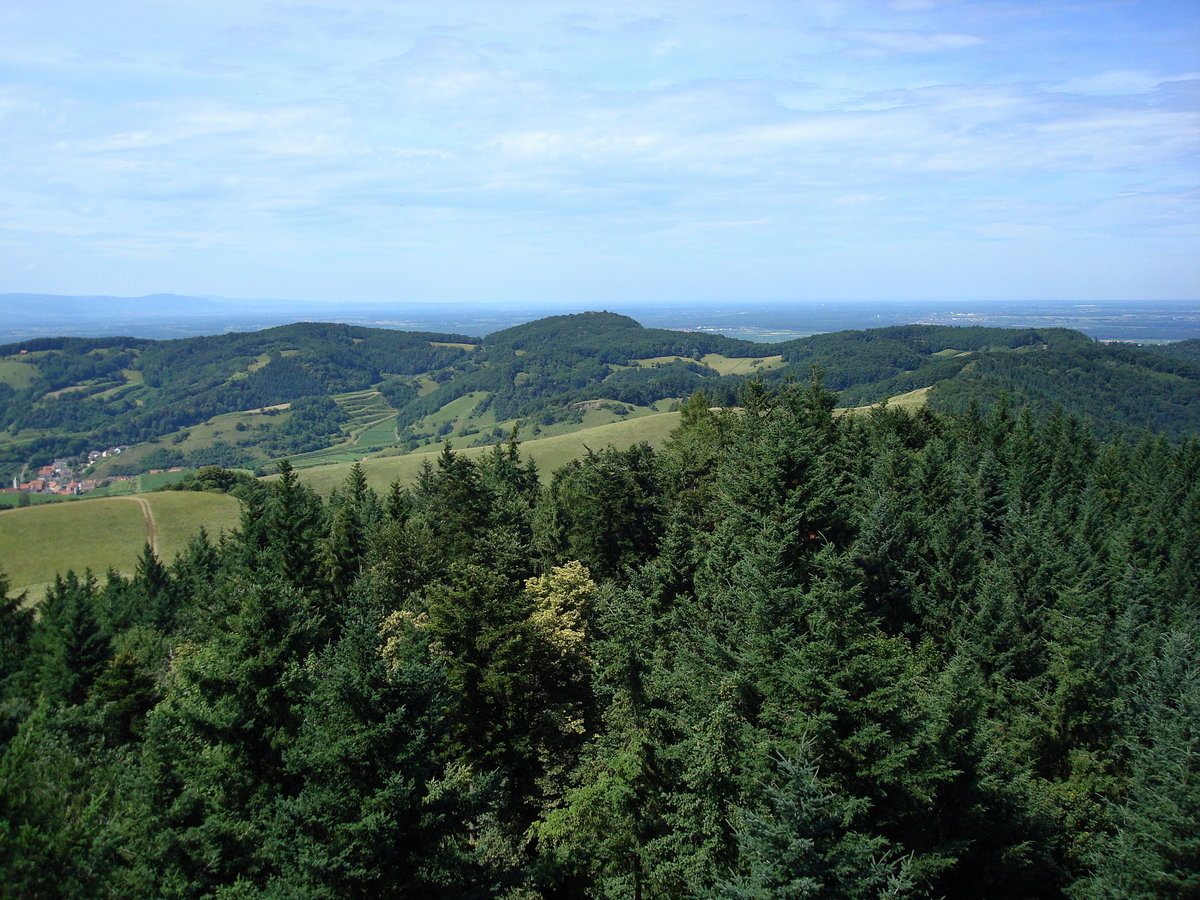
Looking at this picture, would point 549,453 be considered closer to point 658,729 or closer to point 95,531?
point 95,531

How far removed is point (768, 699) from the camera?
1858 centimetres

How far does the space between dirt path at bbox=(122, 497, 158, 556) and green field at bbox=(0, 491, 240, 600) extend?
39 centimetres

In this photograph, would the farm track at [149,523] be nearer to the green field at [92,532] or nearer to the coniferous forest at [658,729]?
the green field at [92,532]

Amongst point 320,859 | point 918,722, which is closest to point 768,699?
point 918,722

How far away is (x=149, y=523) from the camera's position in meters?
95.3

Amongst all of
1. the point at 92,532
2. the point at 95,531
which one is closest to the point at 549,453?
the point at 95,531

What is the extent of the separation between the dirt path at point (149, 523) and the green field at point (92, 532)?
0.39 m

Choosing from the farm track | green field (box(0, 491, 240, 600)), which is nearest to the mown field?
green field (box(0, 491, 240, 600))

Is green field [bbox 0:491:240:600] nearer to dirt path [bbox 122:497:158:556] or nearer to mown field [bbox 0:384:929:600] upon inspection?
mown field [bbox 0:384:929:600]

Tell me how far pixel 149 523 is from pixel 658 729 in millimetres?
99431

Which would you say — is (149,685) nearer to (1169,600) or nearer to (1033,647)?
(1033,647)

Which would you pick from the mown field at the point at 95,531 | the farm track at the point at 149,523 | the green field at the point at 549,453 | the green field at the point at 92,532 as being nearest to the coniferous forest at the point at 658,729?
the mown field at the point at 95,531

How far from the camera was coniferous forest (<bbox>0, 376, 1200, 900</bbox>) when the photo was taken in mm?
15359

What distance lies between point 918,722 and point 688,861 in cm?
724
